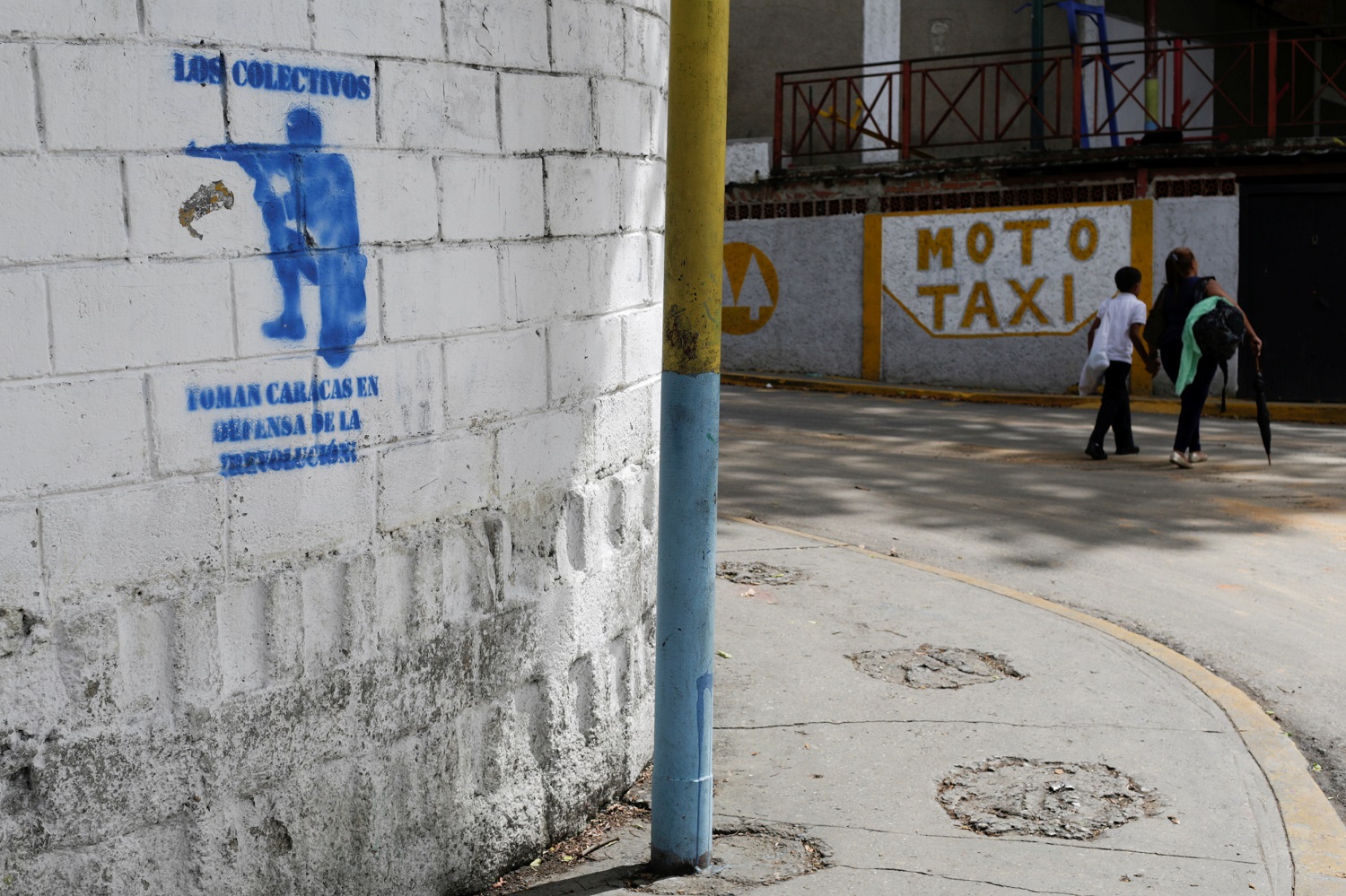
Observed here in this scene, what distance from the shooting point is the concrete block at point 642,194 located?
4391mm

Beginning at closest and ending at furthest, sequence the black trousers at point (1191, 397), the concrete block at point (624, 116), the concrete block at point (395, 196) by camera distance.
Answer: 1. the concrete block at point (395, 196)
2. the concrete block at point (624, 116)
3. the black trousers at point (1191, 397)

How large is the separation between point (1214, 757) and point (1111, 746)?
35 cm

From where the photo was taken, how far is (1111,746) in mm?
5012

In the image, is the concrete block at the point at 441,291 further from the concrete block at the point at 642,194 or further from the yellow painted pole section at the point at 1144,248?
the yellow painted pole section at the point at 1144,248

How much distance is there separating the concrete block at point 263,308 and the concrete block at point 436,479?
0.40 meters

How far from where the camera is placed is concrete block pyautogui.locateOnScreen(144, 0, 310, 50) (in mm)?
2996

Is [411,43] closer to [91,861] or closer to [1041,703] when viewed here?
[91,861]

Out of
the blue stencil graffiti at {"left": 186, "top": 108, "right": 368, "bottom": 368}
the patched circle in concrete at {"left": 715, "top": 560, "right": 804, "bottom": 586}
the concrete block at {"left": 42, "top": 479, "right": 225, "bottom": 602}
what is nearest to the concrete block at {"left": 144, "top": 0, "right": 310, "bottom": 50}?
A: the blue stencil graffiti at {"left": 186, "top": 108, "right": 368, "bottom": 368}

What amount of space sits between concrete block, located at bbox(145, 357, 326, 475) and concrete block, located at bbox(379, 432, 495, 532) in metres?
0.29

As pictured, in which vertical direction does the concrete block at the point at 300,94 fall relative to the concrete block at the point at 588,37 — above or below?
below

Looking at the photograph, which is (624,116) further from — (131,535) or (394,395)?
(131,535)

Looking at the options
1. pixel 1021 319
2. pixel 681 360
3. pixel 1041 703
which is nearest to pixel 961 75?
pixel 1021 319

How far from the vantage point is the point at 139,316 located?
3000 mm

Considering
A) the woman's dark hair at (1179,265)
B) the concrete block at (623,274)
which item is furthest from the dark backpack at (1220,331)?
A: the concrete block at (623,274)
